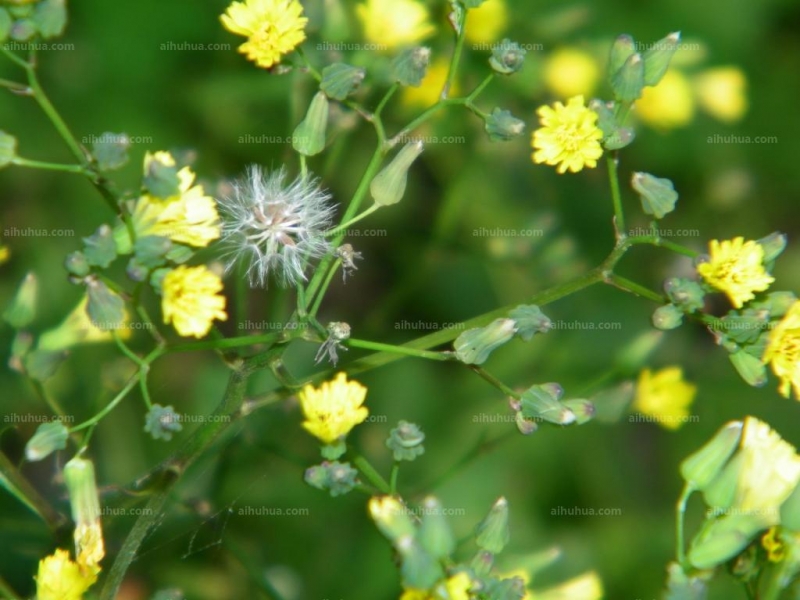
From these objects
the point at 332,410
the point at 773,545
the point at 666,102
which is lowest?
the point at 773,545

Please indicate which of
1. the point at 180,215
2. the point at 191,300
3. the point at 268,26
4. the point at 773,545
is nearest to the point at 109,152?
the point at 180,215

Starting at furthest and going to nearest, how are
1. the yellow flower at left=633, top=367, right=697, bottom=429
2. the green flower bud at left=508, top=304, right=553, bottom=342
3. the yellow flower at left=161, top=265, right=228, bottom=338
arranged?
the yellow flower at left=633, top=367, right=697, bottom=429 → the green flower bud at left=508, top=304, right=553, bottom=342 → the yellow flower at left=161, top=265, right=228, bottom=338

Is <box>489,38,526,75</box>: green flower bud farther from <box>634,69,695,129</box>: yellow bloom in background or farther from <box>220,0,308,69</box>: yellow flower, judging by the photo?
<box>634,69,695,129</box>: yellow bloom in background

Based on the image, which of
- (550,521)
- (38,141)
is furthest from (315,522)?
(38,141)

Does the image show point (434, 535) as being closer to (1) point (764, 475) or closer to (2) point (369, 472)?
(2) point (369, 472)

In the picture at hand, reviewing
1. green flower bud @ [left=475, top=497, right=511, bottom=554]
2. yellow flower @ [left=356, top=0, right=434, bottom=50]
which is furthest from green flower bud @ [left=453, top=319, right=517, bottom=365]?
yellow flower @ [left=356, top=0, right=434, bottom=50]

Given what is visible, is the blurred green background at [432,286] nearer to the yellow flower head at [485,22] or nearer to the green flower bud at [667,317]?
the yellow flower head at [485,22]
